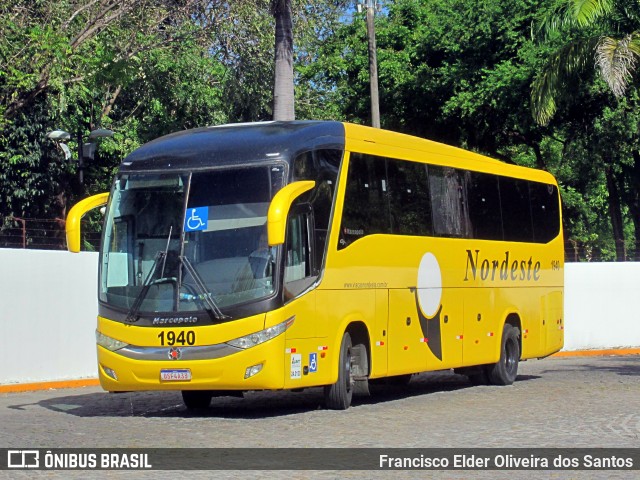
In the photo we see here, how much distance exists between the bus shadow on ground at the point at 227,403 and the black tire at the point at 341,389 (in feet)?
1.16

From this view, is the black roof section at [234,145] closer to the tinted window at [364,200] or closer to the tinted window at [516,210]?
the tinted window at [364,200]

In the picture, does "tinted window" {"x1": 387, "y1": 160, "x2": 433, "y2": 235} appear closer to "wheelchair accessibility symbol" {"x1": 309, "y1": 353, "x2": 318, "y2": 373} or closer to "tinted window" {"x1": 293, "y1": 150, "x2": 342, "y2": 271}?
"tinted window" {"x1": 293, "y1": 150, "x2": 342, "y2": 271}

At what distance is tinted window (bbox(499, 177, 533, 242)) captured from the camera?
21.4 metres

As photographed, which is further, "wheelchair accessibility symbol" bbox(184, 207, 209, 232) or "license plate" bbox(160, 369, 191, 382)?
"wheelchair accessibility symbol" bbox(184, 207, 209, 232)

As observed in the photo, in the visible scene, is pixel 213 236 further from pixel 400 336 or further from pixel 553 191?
pixel 553 191

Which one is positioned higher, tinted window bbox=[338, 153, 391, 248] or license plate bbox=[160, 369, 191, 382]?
tinted window bbox=[338, 153, 391, 248]

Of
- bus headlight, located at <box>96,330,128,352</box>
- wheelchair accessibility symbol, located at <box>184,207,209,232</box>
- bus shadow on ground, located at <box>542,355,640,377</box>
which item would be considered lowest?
bus shadow on ground, located at <box>542,355,640,377</box>

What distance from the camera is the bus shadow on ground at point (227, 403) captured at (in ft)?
51.5

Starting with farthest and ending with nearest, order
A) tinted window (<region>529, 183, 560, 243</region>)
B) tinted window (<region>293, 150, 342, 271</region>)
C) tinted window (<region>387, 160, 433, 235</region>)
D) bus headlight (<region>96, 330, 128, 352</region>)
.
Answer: tinted window (<region>529, 183, 560, 243</region>), tinted window (<region>387, 160, 433, 235</region>), tinted window (<region>293, 150, 342, 271</region>), bus headlight (<region>96, 330, 128, 352</region>)

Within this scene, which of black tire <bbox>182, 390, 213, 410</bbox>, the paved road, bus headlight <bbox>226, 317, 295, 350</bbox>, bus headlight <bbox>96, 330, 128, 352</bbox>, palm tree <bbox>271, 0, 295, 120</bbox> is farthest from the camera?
palm tree <bbox>271, 0, 295, 120</bbox>

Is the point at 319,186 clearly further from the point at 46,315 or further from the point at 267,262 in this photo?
the point at 46,315

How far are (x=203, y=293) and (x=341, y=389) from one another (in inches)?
95.3

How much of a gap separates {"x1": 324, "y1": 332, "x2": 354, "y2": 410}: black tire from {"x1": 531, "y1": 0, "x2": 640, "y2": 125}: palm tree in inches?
575

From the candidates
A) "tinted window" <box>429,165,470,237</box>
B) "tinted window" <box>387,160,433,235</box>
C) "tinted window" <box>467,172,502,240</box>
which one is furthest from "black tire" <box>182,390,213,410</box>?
"tinted window" <box>467,172,502,240</box>
